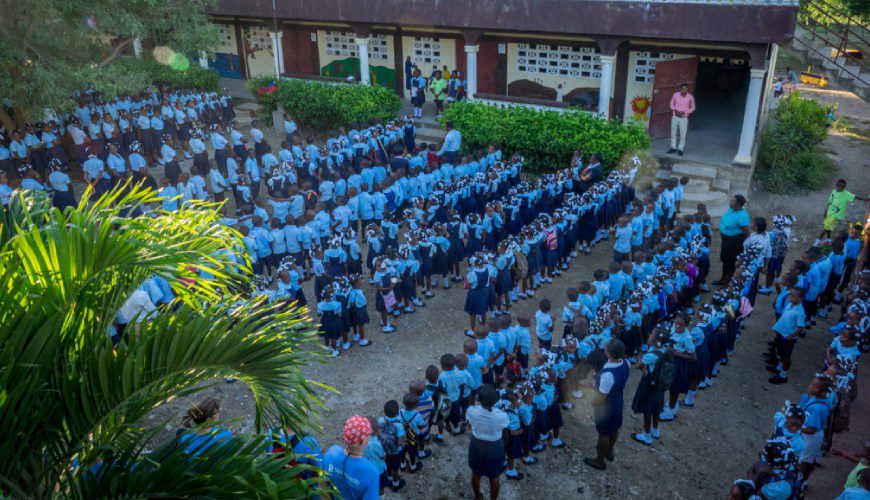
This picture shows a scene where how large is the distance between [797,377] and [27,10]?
50.6 ft

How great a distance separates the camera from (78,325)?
3.46 m

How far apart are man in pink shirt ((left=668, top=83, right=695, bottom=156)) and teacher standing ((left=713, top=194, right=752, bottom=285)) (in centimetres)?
432

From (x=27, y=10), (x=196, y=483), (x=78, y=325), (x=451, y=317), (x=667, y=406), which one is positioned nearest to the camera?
(x=196, y=483)

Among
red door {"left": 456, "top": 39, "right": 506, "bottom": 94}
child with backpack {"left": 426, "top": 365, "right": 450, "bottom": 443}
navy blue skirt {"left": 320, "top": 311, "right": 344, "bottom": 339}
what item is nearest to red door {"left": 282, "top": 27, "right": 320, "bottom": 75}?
red door {"left": 456, "top": 39, "right": 506, "bottom": 94}

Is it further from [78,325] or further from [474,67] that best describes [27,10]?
[78,325]

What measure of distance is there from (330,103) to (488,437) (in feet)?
43.3

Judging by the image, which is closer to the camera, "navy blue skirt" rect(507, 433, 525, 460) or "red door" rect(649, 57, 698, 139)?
"navy blue skirt" rect(507, 433, 525, 460)

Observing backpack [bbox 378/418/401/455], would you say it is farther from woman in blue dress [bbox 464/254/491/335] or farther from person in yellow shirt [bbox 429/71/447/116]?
person in yellow shirt [bbox 429/71/447/116]

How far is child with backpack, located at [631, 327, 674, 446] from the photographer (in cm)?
737

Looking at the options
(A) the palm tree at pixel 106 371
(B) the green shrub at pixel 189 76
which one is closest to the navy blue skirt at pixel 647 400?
(A) the palm tree at pixel 106 371

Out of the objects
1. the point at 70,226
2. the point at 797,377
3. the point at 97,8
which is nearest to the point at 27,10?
the point at 97,8

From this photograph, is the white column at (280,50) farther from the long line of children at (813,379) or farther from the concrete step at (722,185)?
the long line of children at (813,379)

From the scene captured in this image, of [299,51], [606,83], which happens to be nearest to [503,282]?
[606,83]

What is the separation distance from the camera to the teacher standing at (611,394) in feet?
23.0
